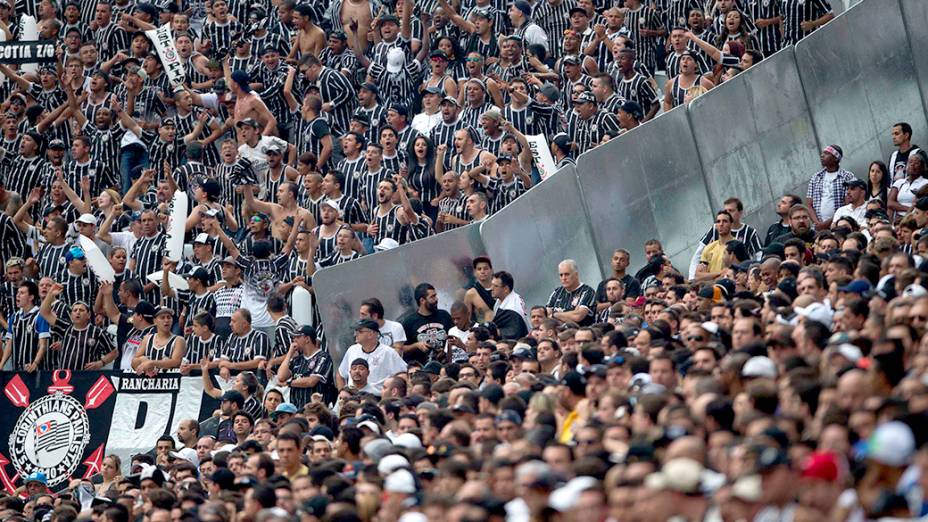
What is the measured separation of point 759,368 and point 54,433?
965 centimetres

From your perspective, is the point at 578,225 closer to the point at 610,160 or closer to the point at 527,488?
Answer: the point at 610,160

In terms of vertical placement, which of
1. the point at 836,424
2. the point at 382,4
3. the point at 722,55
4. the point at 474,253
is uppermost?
the point at 382,4

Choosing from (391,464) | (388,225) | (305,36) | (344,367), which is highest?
(305,36)

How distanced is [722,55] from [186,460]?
7660 mm

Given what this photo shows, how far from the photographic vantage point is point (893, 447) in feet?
28.5

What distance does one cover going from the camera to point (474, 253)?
18625 mm

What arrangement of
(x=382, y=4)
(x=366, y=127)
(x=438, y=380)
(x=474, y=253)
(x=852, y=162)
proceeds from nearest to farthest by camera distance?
1. (x=438, y=380)
2. (x=474, y=253)
3. (x=852, y=162)
4. (x=366, y=127)
5. (x=382, y=4)

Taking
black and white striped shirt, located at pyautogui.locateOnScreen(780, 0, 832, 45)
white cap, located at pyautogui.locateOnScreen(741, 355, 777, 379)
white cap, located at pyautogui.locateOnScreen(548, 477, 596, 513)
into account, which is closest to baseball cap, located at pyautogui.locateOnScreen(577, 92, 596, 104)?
Result: black and white striped shirt, located at pyautogui.locateOnScreen(780, 0, 832, 45)

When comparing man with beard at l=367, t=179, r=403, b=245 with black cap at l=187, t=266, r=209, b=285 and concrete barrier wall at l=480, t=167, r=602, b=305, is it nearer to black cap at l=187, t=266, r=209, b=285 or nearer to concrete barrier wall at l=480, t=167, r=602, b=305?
concrete barrier wall at l=480, t=167, r=602, b=305

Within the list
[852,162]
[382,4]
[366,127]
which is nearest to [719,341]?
[852,162]

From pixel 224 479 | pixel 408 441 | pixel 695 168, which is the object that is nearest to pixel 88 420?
pixel 224 479

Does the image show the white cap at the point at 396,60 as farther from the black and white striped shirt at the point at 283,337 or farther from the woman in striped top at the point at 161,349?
the black and white striped shirt at the point at 283,337

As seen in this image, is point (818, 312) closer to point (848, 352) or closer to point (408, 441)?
point (848, 352)

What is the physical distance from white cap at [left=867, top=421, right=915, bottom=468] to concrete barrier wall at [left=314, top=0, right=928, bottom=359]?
9869 mm
